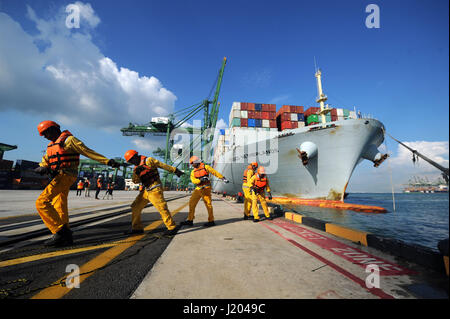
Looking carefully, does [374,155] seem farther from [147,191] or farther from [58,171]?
[58,171]

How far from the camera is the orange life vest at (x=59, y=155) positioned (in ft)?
9.70

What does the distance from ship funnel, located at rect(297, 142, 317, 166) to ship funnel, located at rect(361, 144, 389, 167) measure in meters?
3.59

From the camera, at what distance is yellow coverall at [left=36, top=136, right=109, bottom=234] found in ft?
9.21

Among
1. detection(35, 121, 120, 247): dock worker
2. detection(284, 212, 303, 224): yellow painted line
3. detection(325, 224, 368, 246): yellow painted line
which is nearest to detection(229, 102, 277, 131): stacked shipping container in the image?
detection(284, 212, 303, 224): yellow painted line

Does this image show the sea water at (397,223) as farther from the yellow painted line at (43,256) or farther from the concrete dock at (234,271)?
the yellow painted line at (43,256)

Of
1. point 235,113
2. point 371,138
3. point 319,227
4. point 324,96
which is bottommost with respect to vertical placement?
point 319,227

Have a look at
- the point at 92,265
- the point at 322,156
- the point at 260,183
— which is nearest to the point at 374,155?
the point at 322,156

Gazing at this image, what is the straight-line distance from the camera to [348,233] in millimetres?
3334

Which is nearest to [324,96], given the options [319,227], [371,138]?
[371,138]

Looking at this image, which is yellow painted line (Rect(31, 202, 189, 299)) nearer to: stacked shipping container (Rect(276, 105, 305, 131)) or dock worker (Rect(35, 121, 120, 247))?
dock worker (Rect(35, 121, 120, 247))
